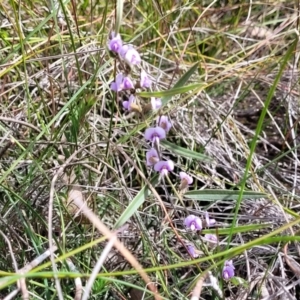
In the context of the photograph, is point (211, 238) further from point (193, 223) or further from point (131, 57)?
point (131, 57)

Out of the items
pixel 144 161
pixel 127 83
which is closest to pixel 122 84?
pixel 127 83

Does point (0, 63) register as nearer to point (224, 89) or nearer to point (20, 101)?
point (20, 101)

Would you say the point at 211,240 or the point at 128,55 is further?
the point at 211,240

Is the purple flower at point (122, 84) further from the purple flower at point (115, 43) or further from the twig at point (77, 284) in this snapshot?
the twig at point (77, 284)

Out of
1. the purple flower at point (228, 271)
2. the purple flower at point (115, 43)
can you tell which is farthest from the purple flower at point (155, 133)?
the purple flower at point (228, 271)

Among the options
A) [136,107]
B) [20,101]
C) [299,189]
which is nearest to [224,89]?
[299,189]
